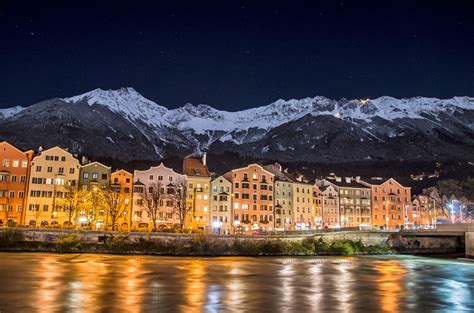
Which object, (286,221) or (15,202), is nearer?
(15,202)

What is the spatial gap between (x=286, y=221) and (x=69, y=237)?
2707 inches

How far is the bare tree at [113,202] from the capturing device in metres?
91.3

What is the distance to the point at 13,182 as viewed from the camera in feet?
317

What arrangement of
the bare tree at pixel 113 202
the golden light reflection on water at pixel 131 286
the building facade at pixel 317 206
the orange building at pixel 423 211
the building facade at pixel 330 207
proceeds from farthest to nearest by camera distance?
the orange building at pixel 423 211 → the building facade at pixel 330 207 → the building facade at pixel 317 206 → the bare tree at pixel 113 202 → the golden light reflection on water at pixel 131 286

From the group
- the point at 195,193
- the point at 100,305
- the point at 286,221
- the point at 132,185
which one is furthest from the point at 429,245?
the point at 100,305

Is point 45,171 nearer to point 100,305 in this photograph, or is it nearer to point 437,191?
point 100,305

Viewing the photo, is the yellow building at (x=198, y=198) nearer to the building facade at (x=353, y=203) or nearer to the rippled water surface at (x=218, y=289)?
the building facade at (x=353, y=203)

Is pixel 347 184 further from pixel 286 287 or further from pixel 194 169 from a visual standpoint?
pixel 286 287

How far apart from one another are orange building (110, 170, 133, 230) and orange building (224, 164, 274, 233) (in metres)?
24.6

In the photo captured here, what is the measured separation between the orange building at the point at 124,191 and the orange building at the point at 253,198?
24.6 metres

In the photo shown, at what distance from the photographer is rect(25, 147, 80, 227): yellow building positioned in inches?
3775

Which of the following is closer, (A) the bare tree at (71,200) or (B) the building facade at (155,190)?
(A) the bare tree at (71,200)

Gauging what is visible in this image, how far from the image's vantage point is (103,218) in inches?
4013

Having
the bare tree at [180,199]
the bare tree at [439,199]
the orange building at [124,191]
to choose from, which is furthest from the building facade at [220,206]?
the bare tree at [439,199]
